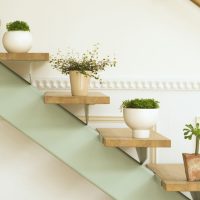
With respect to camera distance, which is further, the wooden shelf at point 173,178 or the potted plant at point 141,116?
the potted plant at point 141,116

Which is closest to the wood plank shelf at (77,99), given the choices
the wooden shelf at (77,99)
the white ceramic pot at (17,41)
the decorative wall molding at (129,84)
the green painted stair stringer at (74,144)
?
the wooden shelf at (77,99)

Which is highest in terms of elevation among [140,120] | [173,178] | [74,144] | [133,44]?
[133,44]

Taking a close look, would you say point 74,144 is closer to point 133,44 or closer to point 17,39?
point 17,39

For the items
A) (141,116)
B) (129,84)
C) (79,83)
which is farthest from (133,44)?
(141,116)

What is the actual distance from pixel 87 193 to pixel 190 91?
2.73 ft

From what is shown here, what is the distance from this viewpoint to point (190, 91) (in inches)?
123

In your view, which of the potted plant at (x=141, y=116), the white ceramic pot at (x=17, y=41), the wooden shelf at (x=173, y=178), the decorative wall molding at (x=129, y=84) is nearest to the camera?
the wooden shelf at (x=173, y=178)

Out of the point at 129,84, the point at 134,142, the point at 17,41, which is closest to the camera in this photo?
the point at 134,142

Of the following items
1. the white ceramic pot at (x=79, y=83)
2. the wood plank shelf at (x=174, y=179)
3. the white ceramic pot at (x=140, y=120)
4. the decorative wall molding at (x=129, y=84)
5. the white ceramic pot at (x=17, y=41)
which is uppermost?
the white ceramic pot at (x=17, y=41)

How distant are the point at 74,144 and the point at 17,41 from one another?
0.58m

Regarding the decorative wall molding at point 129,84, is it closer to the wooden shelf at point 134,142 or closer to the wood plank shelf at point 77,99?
the wood plank shelf at point 77,99

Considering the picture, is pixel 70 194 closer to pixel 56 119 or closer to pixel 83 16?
pixel 56 119

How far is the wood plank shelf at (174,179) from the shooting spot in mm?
2420

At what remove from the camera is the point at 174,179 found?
2516 millimetres
